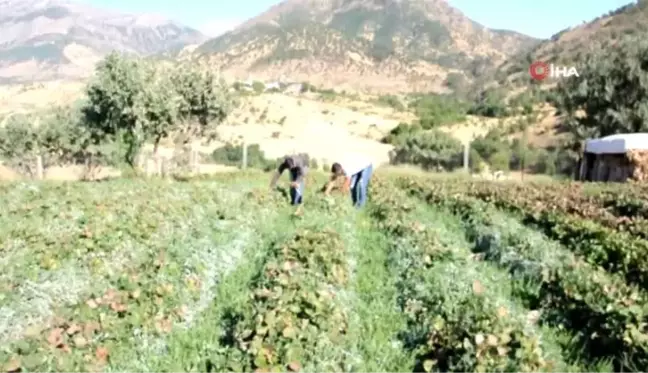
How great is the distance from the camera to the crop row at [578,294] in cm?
569

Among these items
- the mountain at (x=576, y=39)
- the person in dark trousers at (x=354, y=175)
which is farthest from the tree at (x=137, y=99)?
the mountain at (x=576, y=39)

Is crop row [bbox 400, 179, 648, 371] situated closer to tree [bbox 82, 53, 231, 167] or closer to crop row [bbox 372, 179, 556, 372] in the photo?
crop row [bbox 372, 179, 556, 372]

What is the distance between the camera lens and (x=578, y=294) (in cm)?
674

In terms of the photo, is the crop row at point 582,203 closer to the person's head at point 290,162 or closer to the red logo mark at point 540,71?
the person's head at point 290,162

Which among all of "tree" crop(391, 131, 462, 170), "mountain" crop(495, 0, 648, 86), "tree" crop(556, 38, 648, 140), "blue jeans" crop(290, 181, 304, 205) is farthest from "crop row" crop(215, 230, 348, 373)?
"mountain" crop(495, 0, 648, 86)

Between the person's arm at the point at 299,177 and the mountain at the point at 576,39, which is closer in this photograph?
the person's arm at the point at 299,177

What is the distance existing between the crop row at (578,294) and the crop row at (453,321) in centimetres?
62

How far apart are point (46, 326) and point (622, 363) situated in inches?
172

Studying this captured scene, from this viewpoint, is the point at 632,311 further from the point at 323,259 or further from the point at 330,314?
the point at 323,259

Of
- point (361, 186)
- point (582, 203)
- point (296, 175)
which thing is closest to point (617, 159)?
point (582, 203)

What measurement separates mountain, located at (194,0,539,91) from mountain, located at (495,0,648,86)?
13.4 metres

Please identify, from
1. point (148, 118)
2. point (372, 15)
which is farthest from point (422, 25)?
point (148, 118)

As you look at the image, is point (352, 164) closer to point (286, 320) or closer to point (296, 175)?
point (296, 175)

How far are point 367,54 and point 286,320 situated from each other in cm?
11826
